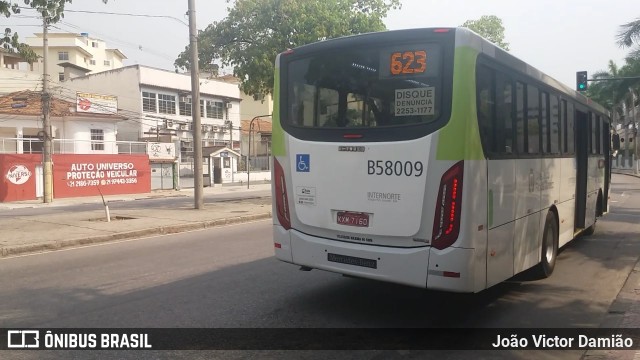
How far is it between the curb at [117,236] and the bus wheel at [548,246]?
347 inches

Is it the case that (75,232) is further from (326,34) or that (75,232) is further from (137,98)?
(137,98)

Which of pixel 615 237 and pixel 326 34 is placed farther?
pixel 326 34

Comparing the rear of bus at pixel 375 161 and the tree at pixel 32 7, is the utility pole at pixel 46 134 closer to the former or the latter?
the tree at pixel 32 7

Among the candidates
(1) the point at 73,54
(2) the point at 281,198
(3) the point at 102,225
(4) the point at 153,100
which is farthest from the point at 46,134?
(1) the point at 73,54

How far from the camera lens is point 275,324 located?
5129 mm

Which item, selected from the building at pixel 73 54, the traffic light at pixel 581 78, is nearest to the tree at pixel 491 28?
the traffic light at pixel 581 78

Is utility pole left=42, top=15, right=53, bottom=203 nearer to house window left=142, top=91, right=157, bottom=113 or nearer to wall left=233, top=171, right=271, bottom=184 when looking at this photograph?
house window left=142, top=91, right=157, bottom=113

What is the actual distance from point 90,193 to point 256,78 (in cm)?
1539

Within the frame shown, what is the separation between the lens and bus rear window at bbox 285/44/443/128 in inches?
189

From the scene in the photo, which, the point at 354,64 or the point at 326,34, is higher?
the point at 326,34

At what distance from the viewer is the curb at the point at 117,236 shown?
32.1ft

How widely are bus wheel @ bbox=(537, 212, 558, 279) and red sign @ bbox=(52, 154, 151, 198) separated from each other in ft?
80.2

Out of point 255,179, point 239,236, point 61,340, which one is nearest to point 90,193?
point 255,179

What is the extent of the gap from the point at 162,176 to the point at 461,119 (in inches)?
1263
